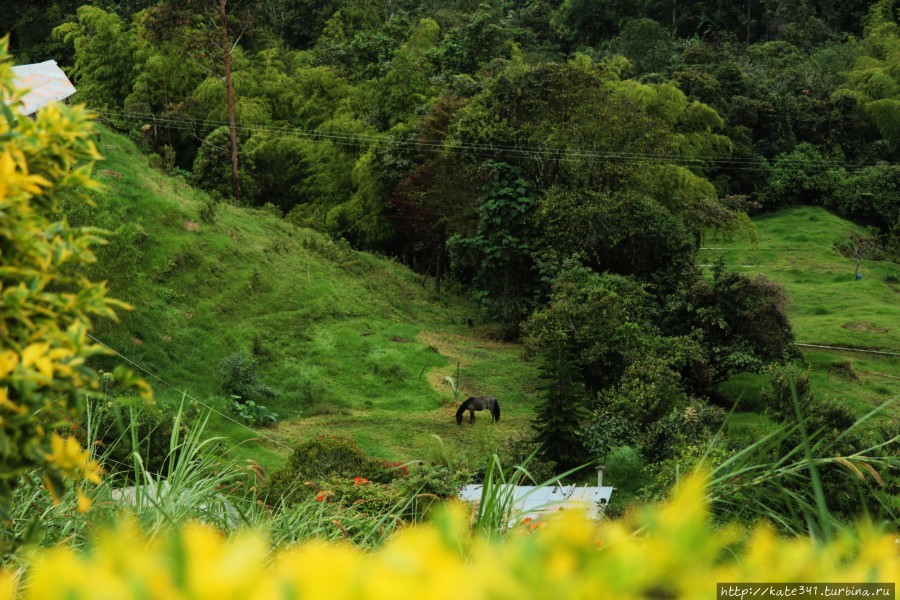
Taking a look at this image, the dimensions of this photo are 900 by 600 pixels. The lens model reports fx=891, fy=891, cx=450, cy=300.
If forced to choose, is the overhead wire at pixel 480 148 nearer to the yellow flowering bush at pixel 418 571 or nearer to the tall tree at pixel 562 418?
the tall tree at pixel 562 418

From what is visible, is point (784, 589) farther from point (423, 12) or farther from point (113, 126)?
point (423, 12)

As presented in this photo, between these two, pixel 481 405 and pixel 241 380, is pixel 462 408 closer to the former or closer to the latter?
pixel 481 405

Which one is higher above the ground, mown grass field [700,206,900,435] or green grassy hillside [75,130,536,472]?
green grassy hillside [75,130,536,472]

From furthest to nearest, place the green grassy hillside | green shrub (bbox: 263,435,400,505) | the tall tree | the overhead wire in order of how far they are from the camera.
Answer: the overhead wire < the green grassy hillside < the tall tree < green shrub (bbox: 263,435,400,505)

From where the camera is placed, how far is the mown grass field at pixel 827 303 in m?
14.8

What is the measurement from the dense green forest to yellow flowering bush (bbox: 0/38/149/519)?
626 centimetres

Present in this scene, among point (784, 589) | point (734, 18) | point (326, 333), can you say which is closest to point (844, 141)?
point (734, 18)

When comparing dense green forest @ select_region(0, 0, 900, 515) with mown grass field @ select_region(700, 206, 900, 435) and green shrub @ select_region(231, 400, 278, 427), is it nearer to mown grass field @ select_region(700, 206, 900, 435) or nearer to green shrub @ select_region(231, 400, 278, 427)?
green shrub @ select_region(231, 400, 278, 427)

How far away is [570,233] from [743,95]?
1455cm

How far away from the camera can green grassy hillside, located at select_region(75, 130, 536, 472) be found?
12.2 m

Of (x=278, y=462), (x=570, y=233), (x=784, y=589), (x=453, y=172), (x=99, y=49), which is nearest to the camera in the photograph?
(x=784, y=589)

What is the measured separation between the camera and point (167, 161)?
19344 millimetres

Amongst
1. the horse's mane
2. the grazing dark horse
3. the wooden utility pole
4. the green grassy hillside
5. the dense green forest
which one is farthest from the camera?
the wooden utility pole

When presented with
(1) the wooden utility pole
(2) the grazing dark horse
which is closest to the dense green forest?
(1) the wooden utility pole
